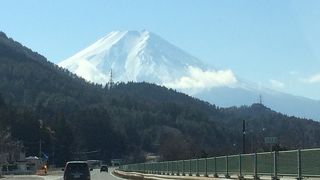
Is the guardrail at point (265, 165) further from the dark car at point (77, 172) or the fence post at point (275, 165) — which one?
the dark car at point (77, 172)

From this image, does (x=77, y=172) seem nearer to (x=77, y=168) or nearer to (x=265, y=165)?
(x=77, y=168)

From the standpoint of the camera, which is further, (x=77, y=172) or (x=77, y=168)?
(x=77, y=168)

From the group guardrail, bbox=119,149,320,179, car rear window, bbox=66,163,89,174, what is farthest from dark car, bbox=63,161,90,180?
guardrail, bbox=119,149,320,179

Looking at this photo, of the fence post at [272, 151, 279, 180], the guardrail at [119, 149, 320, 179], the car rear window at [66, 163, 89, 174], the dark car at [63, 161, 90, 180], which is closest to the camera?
the guardrail at [119, 149, 320, 179]

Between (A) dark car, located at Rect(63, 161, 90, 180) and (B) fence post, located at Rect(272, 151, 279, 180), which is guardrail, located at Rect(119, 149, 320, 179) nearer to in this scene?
(B) fence post, located at Rect(272, 151, 279, 180)

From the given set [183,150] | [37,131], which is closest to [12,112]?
[37,131]

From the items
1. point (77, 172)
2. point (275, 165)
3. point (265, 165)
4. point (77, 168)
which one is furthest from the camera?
point (77, 168)

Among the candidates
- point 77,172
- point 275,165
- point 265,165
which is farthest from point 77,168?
point 275,165

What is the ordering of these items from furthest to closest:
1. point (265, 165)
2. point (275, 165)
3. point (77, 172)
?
point (77, 172) → point (265, 165) → point (275, 165)

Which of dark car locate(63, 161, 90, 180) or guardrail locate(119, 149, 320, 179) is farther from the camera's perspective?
dark car locate(63, 161, 90, 180)

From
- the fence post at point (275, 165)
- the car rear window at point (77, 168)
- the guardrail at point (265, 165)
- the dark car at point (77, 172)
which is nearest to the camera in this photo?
the guardrail at point (265, 165)

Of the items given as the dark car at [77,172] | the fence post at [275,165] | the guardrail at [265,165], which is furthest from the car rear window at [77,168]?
the fence post at [275,165]

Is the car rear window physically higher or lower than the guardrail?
lower

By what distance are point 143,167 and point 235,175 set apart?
4995 cm
